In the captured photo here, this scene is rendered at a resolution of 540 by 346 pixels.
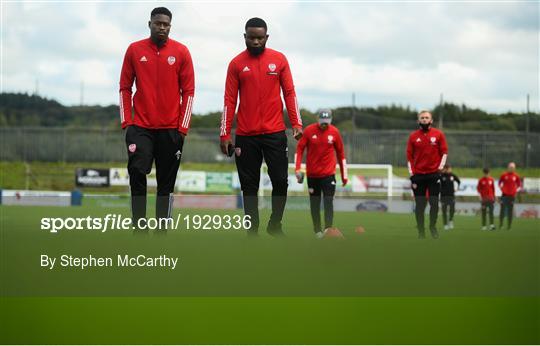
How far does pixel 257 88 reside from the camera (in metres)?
8.23

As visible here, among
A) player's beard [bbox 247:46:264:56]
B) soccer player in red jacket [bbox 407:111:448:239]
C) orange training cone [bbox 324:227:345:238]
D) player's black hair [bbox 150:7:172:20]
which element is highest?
player's black hair [bbox 150:7:172:20]

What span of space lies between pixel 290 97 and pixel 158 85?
1406 mm

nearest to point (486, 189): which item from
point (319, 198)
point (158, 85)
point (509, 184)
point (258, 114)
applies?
point (509, 184)

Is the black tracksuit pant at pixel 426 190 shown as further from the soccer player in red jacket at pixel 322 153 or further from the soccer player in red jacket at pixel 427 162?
the soccer player in red jacket at pixel 322 153

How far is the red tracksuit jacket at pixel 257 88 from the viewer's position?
8.20 metres

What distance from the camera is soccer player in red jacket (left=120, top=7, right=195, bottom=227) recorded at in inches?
312

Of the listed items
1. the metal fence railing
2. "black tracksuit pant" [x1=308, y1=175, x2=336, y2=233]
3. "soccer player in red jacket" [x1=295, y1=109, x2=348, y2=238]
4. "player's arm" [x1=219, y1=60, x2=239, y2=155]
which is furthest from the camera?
the metal fence railing

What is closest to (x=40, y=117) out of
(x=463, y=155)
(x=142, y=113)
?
(x=463, y=155)

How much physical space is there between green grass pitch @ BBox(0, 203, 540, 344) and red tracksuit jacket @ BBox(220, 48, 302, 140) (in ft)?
7.25

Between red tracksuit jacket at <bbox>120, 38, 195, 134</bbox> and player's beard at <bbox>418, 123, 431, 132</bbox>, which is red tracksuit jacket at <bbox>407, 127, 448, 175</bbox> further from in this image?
red tracksuit jacket at <bbox>120, 38, 195, 134</bbox>

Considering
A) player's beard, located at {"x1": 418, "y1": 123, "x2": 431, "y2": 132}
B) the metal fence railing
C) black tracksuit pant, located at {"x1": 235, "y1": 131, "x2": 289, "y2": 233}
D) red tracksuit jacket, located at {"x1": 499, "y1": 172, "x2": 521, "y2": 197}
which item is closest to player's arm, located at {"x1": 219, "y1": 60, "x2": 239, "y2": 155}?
black tracksuit pant, located at {"x1": 235, "y1": 131, "x2": 289, "y2": 233}

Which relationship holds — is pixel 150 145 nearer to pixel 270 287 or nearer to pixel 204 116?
pixel 270 287

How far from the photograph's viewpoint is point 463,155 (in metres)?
40.6

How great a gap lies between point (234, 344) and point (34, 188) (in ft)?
133
